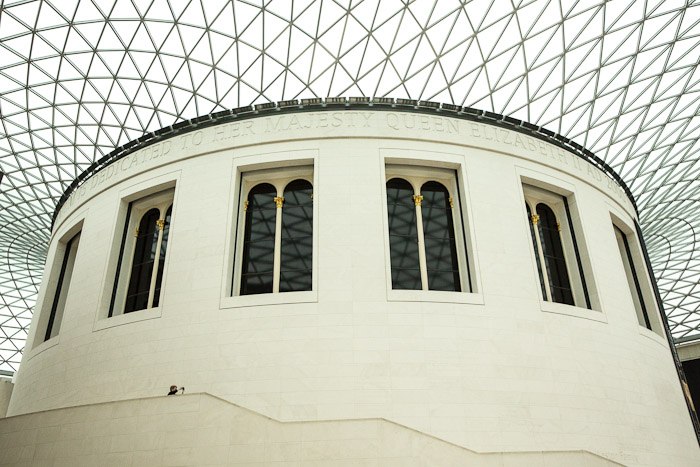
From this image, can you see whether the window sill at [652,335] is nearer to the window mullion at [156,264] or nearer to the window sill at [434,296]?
the window sill at [434,296]

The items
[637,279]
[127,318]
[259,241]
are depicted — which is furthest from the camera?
[637,279]

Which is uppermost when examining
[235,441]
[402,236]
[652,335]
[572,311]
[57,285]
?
[57,285]

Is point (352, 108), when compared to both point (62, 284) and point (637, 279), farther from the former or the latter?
point (62, 284)

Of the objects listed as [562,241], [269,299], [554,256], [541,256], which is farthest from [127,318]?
[562,241]

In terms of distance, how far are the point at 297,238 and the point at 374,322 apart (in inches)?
196

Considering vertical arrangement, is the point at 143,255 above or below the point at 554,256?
above

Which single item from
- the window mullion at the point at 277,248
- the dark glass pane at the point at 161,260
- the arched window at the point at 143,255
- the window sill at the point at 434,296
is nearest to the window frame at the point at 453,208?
the window sill at the point at 434,296

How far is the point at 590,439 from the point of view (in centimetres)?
1792

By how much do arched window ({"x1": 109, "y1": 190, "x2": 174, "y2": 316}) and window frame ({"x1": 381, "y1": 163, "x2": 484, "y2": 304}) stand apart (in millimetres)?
9504

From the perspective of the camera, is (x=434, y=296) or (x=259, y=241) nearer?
(x=434, y=296)

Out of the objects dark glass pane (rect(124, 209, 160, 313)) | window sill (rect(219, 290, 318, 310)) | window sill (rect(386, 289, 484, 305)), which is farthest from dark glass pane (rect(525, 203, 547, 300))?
dark glass pane (rect(124, 209, 160, 313))

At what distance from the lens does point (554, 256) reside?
23031 millimetres

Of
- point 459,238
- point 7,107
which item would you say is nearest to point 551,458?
point 459,238

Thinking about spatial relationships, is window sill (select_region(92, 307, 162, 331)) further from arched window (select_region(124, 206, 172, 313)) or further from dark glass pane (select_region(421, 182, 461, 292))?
dark glass pane (select_region(421, 182, 461, 292))
